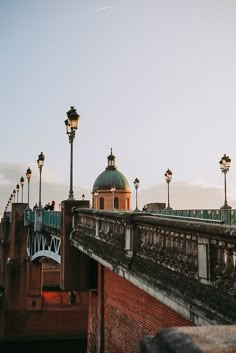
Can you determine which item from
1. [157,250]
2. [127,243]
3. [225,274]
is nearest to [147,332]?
[127,243]

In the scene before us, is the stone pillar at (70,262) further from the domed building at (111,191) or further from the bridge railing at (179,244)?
the domed building at (111,191)

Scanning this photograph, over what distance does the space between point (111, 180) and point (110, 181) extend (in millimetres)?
282

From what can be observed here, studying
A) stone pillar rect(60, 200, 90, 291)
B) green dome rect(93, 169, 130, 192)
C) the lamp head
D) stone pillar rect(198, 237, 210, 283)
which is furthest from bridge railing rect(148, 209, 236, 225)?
green dome rect(93, 169, 130, 192)

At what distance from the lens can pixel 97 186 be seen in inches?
3095

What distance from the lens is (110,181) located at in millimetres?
78062

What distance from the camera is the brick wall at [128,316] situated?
899 cm

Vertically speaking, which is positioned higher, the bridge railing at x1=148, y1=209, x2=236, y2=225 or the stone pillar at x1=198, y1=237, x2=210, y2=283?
the bridge railing at x1=148, y1=209, x2=236, y2=225

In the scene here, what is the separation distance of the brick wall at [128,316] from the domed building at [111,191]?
6205 centimetres

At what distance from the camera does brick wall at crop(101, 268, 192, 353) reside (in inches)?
354

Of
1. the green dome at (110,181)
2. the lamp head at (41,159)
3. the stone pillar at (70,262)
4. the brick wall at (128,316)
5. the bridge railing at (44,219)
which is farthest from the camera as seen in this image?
the green dome at (110,181)

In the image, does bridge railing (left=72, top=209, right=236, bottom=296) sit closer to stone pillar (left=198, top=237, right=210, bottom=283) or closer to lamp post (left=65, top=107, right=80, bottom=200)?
stone pillar (left=198, top=237, right=210, bottom=283)

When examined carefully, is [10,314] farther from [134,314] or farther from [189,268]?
[189,268]

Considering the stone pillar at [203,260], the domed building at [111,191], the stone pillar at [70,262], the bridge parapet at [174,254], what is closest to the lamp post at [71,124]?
the stone pillar at [70,262]

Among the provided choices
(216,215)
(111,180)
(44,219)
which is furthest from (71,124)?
(111,180)
